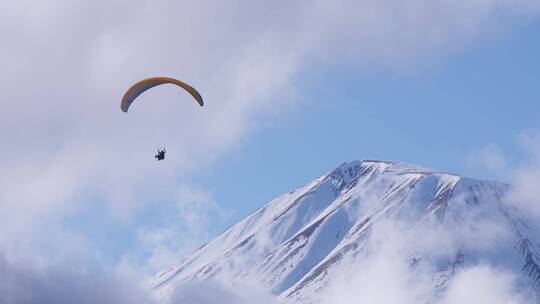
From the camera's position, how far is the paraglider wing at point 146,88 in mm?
114250

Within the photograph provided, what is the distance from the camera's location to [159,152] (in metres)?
116

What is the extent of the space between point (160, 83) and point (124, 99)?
525 centimetres

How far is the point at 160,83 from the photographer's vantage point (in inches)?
4584

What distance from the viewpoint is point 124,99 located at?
119500 mm

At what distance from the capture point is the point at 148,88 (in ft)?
392

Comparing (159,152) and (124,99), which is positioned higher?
(124,99)

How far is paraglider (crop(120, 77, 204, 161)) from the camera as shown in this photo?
11424 centimetres

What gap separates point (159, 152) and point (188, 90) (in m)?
6.86

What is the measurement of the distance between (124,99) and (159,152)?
25.7 ft

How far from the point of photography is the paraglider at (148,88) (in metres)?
A: 114

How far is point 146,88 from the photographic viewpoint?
119688mm

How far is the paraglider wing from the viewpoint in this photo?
375ft

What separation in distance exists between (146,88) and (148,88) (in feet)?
0.83
